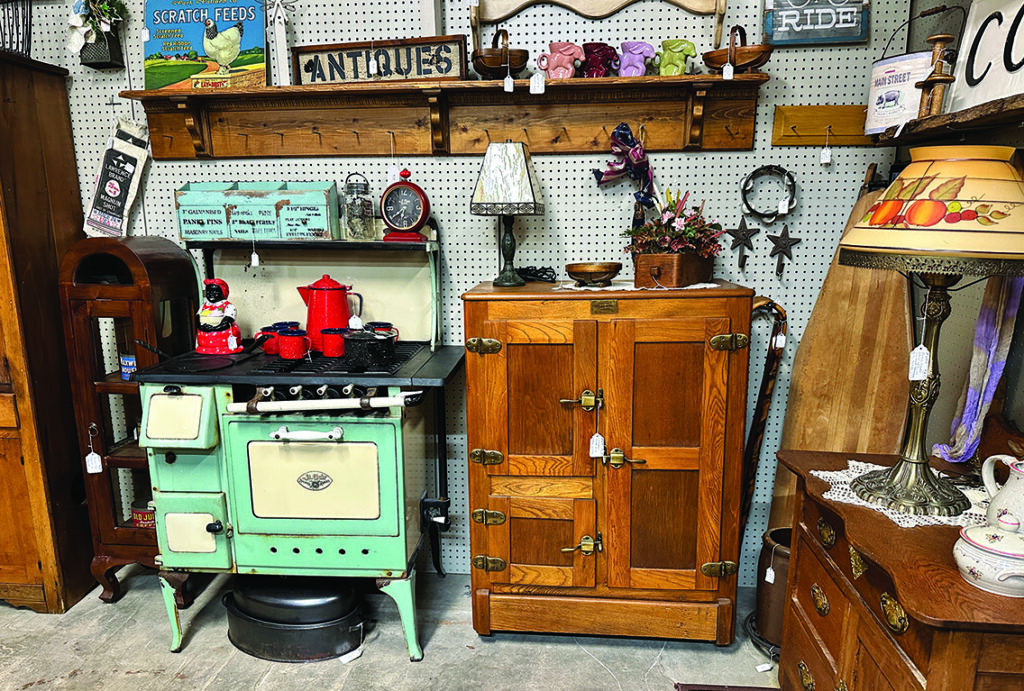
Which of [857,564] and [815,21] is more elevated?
[815,21]

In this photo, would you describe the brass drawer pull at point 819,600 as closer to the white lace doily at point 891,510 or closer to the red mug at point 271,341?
the white lace doily at point 891,510

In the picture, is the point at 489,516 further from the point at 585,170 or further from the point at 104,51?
the point at 104,51

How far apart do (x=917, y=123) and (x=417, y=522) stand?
2179 millimetres

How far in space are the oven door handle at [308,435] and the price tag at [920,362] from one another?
65.7 inches

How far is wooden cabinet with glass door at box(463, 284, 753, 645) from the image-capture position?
211cm

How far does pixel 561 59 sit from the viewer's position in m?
2.34

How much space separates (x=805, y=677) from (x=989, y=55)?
1.77 m

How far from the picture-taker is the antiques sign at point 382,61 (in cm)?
242

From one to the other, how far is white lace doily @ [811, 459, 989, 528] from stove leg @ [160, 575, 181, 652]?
223cm

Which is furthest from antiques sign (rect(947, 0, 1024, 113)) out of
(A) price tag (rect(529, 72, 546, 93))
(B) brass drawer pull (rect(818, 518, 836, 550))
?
(A) price tag (rect(529, 72, 546, 93))

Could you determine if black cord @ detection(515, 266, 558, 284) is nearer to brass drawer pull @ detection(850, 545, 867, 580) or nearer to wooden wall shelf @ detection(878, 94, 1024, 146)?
wooden wall shelf @ detection(878, 94, 1024, 146)

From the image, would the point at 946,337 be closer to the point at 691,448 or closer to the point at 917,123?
the point at 917,123

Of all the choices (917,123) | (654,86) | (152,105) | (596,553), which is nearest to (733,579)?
(596,553)

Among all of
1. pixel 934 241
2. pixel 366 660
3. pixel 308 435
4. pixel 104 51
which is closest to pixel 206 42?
pixel 104 51
